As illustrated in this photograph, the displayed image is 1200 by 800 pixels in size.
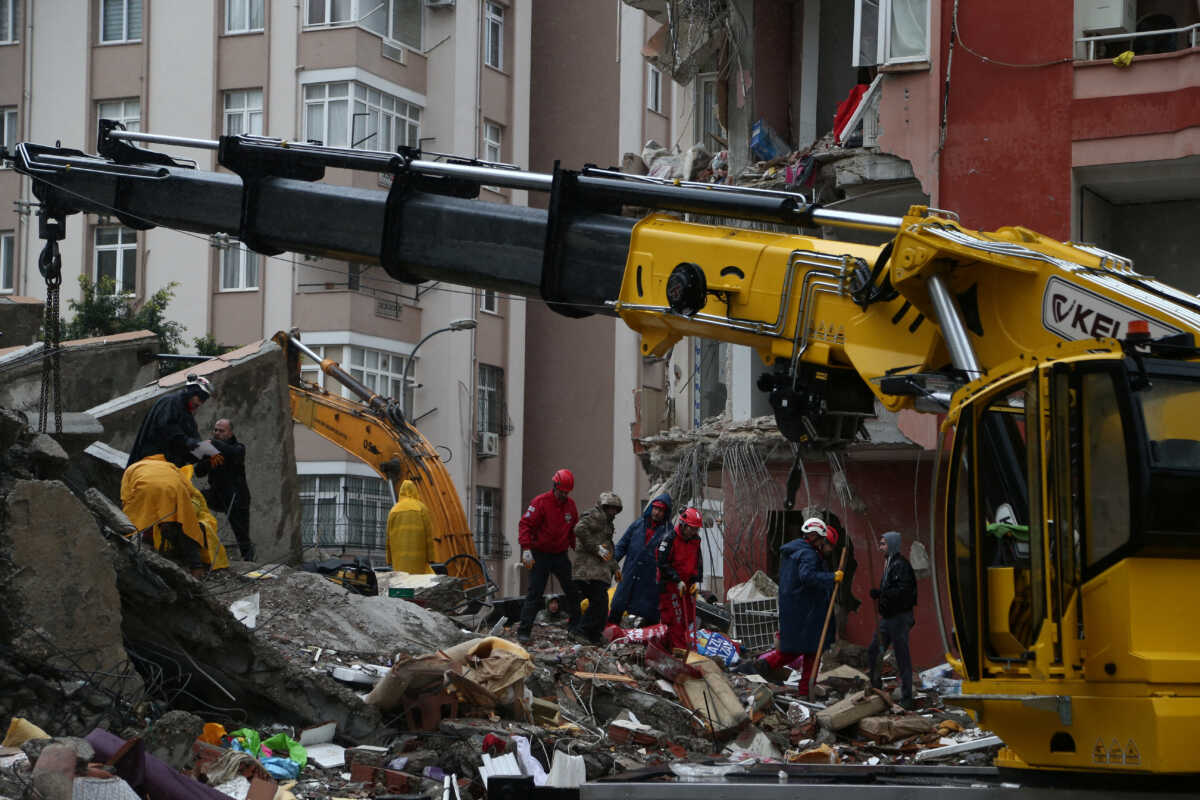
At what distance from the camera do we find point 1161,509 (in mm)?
6234

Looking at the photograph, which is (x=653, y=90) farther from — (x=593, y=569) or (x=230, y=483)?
(x=230, y=483)

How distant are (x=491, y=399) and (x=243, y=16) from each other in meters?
10.7

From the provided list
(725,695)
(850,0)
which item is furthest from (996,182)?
(725,695)

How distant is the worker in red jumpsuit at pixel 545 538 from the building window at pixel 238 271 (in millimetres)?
22182

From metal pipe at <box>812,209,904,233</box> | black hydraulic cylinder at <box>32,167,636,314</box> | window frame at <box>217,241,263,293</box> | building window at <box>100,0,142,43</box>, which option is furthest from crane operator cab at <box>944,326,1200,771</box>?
building window at <box>100,0,142,43</box>

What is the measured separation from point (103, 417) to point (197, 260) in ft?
65.7

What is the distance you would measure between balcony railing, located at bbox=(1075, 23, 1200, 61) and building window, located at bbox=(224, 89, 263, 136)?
23040 millimetres

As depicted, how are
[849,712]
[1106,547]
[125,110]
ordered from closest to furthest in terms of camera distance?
1. [1106,547]
2. [849,712]
3. [125,110]

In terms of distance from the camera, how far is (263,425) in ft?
67.5

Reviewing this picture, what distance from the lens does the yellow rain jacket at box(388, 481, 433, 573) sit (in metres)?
20.0

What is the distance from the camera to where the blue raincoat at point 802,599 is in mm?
15742

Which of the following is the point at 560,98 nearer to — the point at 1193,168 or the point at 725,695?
the point at 1193,168

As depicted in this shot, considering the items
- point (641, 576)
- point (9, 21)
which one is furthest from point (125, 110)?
point (641, 576)

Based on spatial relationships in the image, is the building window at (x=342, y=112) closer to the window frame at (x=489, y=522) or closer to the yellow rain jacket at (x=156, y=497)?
the window frame at (x=489, y=522)
